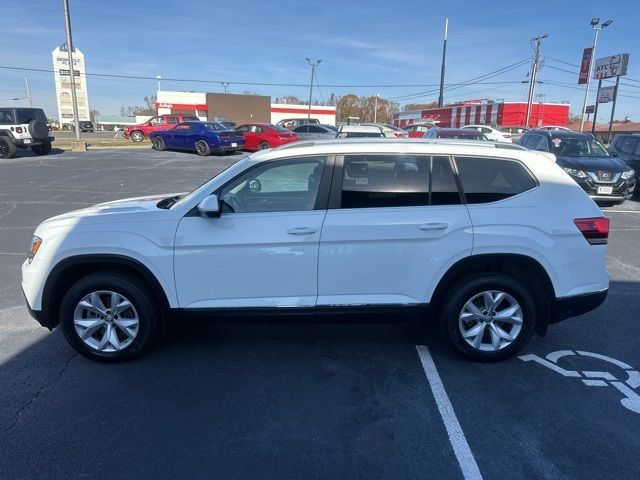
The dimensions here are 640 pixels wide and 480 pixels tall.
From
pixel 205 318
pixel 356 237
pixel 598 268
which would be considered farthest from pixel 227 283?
pixel 598 268

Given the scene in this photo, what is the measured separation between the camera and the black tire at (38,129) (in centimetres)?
1955

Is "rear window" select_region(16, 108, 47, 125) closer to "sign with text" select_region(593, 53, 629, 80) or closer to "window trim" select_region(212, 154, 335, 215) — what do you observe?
"window trim" select_region(212, 154, 335, 215)

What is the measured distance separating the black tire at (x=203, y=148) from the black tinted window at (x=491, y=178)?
798 inches

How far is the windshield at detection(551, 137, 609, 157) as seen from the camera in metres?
12.0

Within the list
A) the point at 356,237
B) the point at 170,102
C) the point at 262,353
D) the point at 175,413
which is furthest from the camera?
the point at 170,102

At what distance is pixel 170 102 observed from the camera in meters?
71.4

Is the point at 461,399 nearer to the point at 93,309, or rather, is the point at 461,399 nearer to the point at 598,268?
the point at 598,268

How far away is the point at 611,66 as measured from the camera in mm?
42062

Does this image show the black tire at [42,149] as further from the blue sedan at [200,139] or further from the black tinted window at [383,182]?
the black tinted window at [383,182]

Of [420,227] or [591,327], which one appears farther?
[591,327]

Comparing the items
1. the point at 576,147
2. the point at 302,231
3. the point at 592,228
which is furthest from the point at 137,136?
the point at 592,228

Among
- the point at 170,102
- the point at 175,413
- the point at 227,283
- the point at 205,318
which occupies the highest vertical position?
the point at 170,102

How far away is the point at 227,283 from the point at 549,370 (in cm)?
268

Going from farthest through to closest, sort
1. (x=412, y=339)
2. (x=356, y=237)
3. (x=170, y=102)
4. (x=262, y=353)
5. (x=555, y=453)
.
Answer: (x=170, y=102), (x=412, y=339), (x=262, y=353), (x=356, y=237), (x=555, y=453)
